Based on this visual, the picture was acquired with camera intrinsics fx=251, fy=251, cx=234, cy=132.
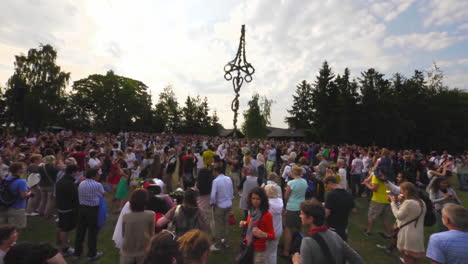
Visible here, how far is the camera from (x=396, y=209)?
444 centimetres

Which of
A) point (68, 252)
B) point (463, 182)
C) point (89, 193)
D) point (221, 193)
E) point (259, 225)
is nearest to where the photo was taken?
point (259, 225)

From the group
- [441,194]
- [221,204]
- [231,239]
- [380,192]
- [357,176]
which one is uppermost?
[441,194]

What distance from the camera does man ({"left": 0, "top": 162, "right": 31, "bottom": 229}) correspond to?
469 centimetres

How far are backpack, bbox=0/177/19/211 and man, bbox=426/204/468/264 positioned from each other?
6.57 meters

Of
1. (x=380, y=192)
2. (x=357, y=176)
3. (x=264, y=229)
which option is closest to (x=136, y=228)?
(x=264, y=229)

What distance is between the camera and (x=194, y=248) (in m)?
2.08

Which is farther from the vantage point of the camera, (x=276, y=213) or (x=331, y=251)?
(x=276, y=213)

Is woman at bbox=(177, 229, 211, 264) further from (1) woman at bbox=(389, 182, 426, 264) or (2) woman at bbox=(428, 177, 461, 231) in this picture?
(2) woman at bbox=(428, 177, 461, 231)

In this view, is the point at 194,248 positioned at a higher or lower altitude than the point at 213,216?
higher

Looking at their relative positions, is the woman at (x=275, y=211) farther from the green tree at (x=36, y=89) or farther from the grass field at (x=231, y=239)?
the green tree at (x=36, y=89)

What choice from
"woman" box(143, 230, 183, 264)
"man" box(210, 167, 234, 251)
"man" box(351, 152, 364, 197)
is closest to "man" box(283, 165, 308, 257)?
"man" box(210, 167, 234, 251)

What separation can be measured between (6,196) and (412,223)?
7.16 metres

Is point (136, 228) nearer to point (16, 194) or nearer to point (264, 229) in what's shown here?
point (264, 229)

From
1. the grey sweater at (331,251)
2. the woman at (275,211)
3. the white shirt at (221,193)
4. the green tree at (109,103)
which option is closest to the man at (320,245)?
the grey sweater at (331,251)
